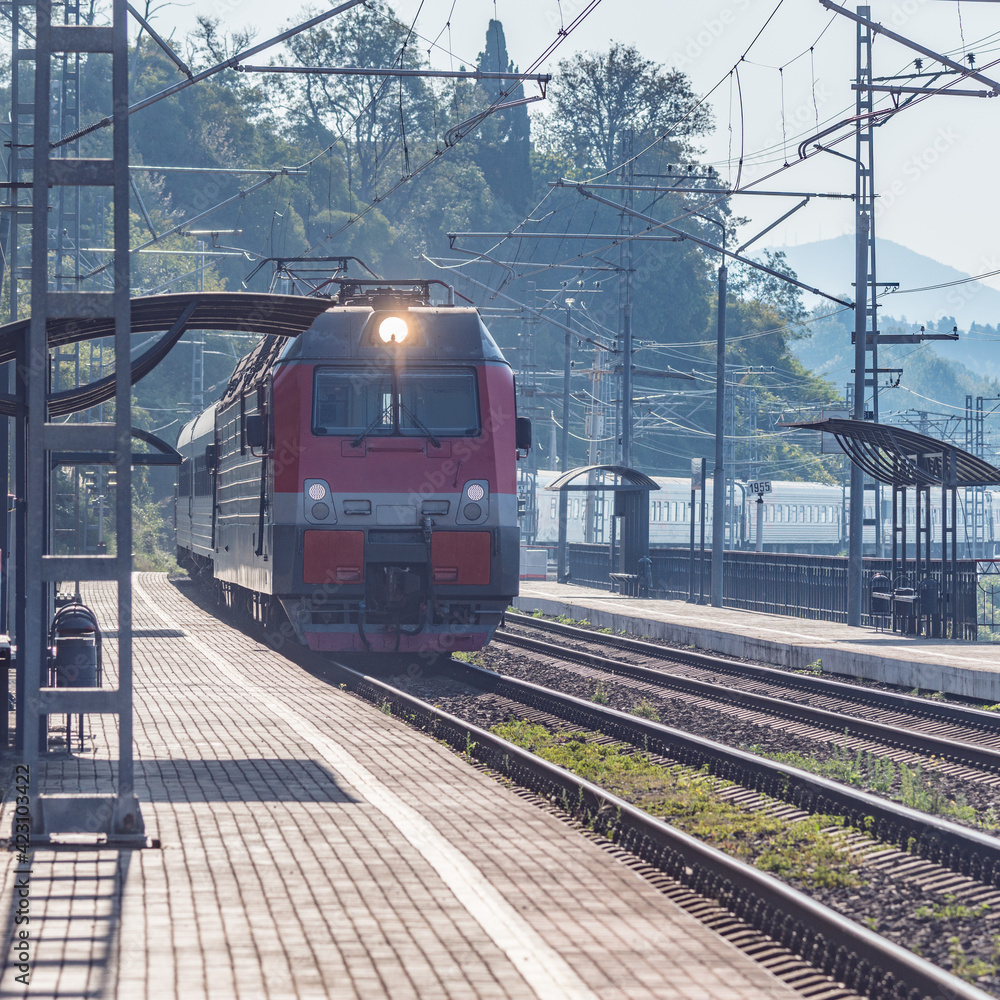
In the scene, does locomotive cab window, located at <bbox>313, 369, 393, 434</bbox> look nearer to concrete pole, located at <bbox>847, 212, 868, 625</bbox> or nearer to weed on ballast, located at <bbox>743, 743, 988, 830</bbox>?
weed on ballast, located at <bbox>743, 743, 988, 830</bbox>

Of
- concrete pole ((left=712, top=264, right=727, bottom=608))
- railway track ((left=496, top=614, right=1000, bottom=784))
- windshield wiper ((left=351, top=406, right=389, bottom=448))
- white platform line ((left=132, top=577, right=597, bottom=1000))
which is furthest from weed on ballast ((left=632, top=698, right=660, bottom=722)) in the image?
concrete pole ((left=712, top=264, right=727, bottom=608))

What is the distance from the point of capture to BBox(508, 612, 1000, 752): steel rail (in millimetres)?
12906

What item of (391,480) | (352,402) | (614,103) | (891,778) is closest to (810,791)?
(891,778)

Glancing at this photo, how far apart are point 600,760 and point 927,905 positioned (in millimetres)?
4132

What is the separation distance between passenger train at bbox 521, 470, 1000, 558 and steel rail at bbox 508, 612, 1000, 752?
26.7 m

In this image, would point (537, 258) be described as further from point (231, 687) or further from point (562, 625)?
point (231, 687)

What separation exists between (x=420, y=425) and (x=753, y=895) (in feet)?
29.0

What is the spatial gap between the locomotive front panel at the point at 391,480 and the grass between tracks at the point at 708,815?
130 inches

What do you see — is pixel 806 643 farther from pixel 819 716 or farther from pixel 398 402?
pixel 398 402

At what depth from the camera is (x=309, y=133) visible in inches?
3273

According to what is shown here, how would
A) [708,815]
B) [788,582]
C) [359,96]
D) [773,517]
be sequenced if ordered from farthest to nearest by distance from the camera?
[359,96]
[773,517]
[788,582]
[708,815]

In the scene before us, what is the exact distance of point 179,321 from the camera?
8.79 metres

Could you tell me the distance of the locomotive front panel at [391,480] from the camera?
1446 centimetres

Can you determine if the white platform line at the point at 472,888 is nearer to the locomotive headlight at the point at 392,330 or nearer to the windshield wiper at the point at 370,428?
the windshield wiper at the point at 370,428
